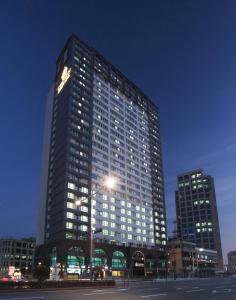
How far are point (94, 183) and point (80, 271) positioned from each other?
33.9 meters

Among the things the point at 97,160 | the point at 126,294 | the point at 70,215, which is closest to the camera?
the point at 126,294

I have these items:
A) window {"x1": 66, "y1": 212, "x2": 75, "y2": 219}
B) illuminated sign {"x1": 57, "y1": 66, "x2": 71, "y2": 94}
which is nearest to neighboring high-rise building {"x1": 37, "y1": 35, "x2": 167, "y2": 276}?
illuminated sign {"x1": 57, "y1": 66, "x2": 71, "y2": 94}

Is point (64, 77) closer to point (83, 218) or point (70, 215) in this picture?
point (70, 215)

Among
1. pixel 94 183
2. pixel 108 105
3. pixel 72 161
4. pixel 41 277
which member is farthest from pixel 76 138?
pixel 41 277

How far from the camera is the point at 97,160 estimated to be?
13825cm

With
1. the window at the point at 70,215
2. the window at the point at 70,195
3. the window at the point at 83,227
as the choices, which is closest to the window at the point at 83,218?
the window at the point at 83,227

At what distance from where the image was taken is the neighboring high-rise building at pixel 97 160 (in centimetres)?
12344

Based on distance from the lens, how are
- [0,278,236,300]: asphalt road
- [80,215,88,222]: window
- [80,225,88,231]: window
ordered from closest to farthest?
[0,278,236,300]: asphalt road
[80,225,88,231]: window
[80,215,88,222]: window

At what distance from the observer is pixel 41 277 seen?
39250 mm

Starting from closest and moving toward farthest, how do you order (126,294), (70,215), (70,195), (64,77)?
1. (126,294)
2. (70,215)
3. (70,195)
4. (64,77)

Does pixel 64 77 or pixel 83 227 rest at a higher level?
pixel 64 77

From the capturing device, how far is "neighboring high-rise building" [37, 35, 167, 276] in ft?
405

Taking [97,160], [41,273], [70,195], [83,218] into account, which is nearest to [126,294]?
[41,273]

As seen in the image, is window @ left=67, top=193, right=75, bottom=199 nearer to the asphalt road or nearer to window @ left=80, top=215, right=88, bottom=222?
window @ left=80, top=215, right=88, bottom=222
